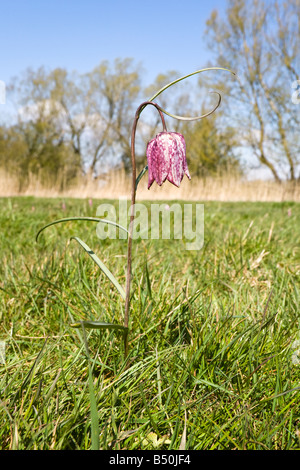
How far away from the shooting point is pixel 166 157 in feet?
3.15

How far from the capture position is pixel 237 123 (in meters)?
17.4

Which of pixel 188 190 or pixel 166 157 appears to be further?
pixel 188 190

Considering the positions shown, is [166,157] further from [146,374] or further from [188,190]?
[188,190]

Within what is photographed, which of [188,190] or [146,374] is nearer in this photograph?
[146,374]

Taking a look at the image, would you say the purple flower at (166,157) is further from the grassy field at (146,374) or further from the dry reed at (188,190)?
the dry reed at (188,190)

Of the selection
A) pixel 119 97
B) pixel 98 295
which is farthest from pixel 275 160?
pixel 98 295

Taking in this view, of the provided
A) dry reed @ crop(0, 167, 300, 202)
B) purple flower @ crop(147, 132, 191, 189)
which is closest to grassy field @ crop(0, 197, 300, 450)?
purple flower @ crop(147, 132, 191, 189)

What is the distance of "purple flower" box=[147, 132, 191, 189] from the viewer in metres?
0.95

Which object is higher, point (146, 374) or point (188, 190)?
point (188, 190)

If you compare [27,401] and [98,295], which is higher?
[98,295]

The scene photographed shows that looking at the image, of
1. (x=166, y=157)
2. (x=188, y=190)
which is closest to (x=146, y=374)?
(x=166, y=157)

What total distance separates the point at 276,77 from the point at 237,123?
99.8 inches

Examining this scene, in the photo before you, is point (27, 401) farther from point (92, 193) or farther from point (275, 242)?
point (92, 193)

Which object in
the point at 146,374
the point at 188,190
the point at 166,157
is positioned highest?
the point at 188,190
